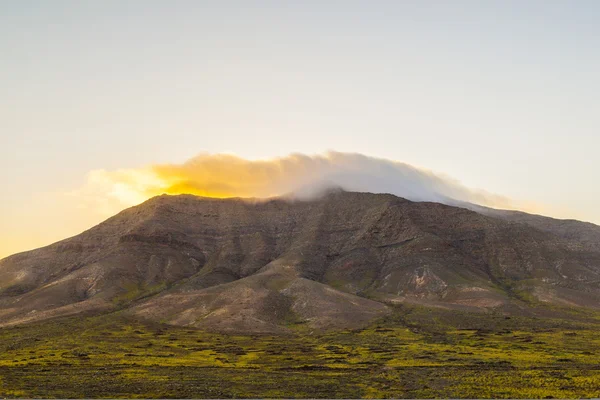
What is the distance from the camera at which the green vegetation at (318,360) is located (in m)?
79.2

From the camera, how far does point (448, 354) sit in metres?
120

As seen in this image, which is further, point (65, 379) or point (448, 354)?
point (448, 354)

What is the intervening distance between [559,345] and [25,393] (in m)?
120

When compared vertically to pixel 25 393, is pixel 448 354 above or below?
below

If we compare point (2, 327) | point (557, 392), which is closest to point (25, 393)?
point (557, 392)

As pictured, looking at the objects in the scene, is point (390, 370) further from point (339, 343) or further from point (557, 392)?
point (339, 343)

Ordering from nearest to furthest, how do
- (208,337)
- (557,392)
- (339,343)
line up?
1. (557,392)
2. (339,343)
3. (208,337)

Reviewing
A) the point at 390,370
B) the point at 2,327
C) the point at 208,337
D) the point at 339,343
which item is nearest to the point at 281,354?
the point at 339,343

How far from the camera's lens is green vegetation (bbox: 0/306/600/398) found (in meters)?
79.2

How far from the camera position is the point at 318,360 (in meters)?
114

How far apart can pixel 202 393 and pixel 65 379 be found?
30898 mm

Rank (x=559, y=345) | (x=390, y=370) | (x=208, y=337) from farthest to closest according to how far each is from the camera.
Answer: (x=208, y=337) → (x=559, y=345) → (x=390, y=370)

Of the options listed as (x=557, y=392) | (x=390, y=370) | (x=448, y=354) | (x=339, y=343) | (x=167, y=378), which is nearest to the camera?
(x=557, y=392)

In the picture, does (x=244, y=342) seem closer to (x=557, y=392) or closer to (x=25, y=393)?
(x=25, y=393)
